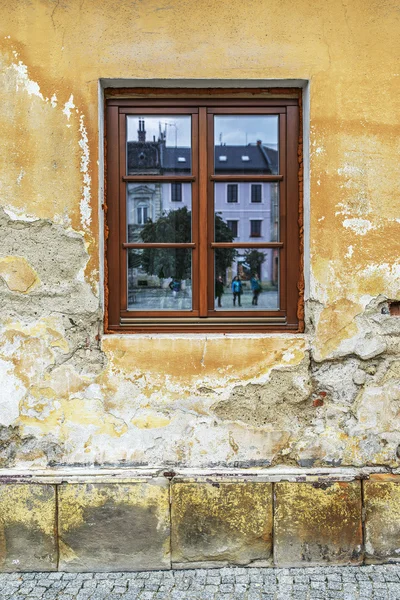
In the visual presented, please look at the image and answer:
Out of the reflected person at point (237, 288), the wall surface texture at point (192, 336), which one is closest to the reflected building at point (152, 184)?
the wall surface texture at point (192, 336)

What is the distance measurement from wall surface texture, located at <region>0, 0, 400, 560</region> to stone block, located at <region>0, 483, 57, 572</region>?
0.58ft

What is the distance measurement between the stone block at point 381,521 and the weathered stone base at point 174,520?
48 millimetres

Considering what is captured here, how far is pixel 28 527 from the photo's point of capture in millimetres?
A: 3182

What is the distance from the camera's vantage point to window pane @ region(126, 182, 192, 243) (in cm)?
344

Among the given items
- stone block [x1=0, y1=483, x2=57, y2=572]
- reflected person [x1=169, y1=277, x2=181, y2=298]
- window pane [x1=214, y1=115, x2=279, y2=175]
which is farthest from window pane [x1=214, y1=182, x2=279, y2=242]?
stone block [x1=0, y1=483, x2=57, y2=572]

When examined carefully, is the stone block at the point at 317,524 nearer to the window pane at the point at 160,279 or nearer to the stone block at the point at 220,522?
the stone block at the point at 220,522

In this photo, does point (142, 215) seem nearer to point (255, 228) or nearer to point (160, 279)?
point (160, 279)

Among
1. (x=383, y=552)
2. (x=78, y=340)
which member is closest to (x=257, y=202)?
(x=78, y=340)

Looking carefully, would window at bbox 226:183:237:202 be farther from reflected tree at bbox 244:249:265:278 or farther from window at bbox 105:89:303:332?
reflected tree at bbox 244:249:265:278

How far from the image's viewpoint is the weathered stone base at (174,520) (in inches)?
125

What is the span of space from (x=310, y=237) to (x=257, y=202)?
17.0 inches

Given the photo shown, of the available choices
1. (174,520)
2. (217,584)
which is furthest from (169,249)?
(217,584)

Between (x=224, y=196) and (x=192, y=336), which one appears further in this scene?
(x=224, y=196)

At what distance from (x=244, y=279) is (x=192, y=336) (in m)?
0.51
